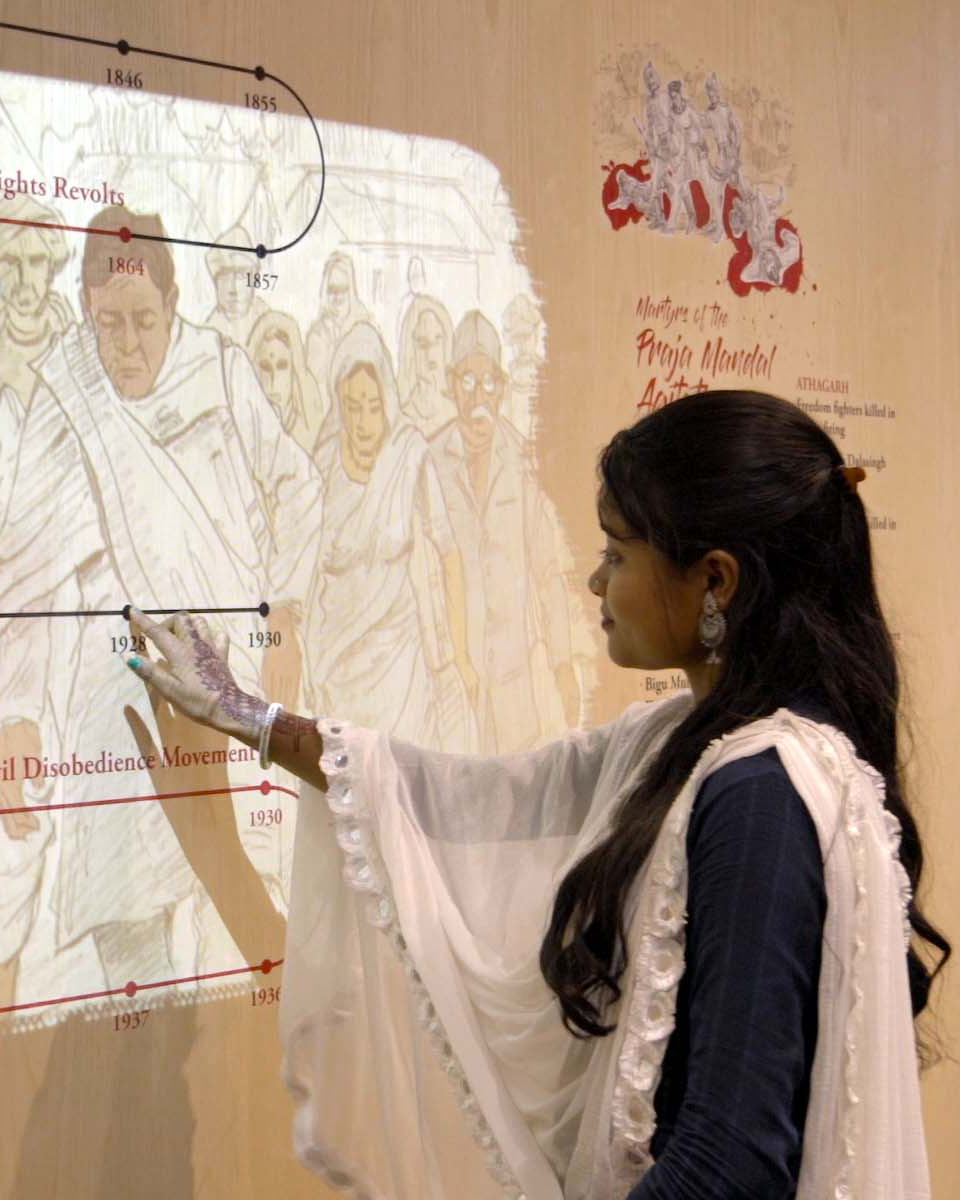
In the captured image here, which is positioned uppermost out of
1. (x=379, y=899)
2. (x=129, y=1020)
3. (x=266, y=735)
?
(x=266, y=735)

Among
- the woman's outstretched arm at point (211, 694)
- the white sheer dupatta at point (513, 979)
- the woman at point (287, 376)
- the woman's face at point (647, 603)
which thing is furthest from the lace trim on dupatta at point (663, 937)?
the woman at point (287, 376)

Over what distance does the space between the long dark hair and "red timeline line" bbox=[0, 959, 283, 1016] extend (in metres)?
0.43

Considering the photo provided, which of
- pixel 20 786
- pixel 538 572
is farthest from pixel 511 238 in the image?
pixel 20 786

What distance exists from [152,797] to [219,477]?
319mm

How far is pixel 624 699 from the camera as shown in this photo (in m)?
1.79

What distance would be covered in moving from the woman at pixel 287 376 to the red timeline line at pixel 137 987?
53 centimetres

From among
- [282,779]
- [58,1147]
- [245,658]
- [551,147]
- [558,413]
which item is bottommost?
[58,1147]

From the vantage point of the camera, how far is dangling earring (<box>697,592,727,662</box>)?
115 centimetres

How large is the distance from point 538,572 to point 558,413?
189mm

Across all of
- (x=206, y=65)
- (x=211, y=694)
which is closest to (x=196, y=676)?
(x=211, y=694)

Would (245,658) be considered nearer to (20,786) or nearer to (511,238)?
(20,786)

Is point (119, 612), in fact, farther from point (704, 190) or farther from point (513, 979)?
point (704, 190)

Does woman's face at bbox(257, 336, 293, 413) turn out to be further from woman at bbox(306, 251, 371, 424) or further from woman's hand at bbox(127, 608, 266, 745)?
woman's hand at bbox(127, 608, 266, 745)

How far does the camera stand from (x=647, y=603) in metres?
1.18
